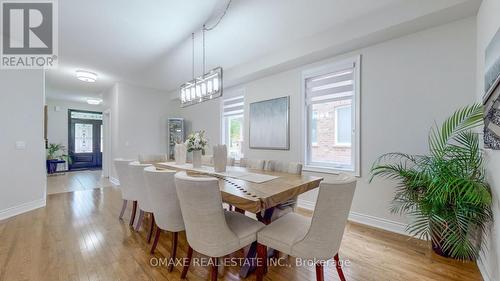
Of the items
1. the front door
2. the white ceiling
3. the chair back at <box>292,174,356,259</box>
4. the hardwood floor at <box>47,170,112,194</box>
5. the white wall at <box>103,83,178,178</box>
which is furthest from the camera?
the front door

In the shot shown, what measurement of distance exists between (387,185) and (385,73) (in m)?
1.41

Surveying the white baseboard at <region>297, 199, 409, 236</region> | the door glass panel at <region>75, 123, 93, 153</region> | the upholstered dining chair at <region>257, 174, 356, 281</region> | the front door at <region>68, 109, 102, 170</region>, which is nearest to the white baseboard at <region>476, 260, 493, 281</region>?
the white baseboard at <region>297, 199, 409, 236</region>

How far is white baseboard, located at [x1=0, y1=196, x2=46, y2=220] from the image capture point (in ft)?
10.1

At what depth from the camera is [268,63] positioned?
12.1ft

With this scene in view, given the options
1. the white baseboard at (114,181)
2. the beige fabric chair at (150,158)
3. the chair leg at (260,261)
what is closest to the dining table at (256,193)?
the chair leg at (260,261)

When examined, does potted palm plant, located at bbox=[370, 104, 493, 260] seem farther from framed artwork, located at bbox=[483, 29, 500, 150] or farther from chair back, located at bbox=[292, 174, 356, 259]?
chair back, located at bbox=[292, 174, 356, 259]

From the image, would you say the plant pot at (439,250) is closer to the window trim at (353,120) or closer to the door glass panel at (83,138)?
the window trim at (353,120)

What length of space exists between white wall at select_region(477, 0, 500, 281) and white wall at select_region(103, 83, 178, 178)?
6147mm

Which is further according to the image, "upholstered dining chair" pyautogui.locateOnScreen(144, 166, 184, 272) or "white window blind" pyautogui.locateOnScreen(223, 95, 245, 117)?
"white window blind" pyautogui.locateOnScreen(223, 95, 245, 117)

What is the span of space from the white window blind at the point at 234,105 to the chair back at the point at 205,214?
3457mm

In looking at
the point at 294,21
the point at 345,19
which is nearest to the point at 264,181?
the point at 294,21

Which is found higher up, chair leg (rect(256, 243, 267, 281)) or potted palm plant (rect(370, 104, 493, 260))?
potted palm plant (rect(370, 104, 493, 260))

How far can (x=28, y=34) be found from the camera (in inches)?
117

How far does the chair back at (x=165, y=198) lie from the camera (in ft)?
5.98
